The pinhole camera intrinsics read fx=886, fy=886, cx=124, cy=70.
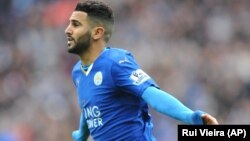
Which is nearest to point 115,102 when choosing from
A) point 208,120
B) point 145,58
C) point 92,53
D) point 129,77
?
point 129,77

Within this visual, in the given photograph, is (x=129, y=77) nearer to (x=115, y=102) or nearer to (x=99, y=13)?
(x=115, y=102)

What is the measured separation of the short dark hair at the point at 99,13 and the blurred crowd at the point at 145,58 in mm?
6346

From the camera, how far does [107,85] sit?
635cm

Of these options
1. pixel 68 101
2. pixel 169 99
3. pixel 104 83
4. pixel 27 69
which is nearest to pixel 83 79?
pixel 104 83

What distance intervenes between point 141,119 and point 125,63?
46 cm

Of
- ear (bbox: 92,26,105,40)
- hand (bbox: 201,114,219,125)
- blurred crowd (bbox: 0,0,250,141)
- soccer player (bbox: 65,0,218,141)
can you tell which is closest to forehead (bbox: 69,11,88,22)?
soccer player (bbox: 65,0,218,141)

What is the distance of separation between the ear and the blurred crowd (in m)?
6.38

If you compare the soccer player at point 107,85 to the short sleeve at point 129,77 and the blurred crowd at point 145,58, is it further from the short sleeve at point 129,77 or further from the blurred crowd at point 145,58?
the blurred crowd at point 145,58

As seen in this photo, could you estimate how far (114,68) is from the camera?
6.28m

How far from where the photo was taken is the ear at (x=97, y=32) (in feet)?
21.7

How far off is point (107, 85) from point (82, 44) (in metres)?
0.40

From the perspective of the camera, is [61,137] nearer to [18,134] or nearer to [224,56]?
[18,134]

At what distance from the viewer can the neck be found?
6.56 meters

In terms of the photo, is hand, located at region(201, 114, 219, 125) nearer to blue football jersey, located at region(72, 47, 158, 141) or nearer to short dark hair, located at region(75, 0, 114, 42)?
blue football jersey, located at region(72, 47, 158, 141)
